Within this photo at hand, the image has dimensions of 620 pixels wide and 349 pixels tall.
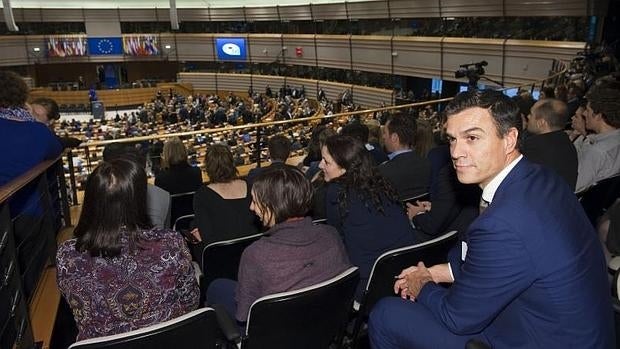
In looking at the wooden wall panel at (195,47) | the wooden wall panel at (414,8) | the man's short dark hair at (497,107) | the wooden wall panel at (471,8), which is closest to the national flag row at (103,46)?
the wooden wall panel at (195,47)

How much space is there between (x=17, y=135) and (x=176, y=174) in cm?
190

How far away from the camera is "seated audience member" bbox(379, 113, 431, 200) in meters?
3.63

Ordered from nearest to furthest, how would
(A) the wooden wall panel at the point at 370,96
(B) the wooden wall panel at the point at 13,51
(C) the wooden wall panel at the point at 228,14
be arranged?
(A) the wooden wall panel at the point at 370,96 < (B) the wooden wall panel at the point at 13,51 < (C) the wooden wall panel at the point at 228,14

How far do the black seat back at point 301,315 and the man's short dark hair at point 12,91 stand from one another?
2.01 metres

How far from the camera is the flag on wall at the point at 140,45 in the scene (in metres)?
28.2

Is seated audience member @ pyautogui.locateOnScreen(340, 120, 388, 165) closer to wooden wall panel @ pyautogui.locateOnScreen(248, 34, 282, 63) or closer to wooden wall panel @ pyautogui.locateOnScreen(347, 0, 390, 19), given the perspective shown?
wooden wall panel @ pyautogui.locateOnScreen(347, 0, 390, 19)

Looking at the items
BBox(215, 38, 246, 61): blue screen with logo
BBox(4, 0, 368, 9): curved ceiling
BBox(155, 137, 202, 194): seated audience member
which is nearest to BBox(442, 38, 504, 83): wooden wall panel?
BBox(4, 0, 368, 9): curved ceiling

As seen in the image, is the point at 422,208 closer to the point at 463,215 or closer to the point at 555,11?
the point at 463,215

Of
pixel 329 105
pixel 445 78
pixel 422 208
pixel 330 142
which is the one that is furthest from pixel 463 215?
pixel 329 105

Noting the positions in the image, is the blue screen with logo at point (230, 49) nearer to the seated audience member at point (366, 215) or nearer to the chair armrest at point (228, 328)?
the seated audience member at point (366, 215)

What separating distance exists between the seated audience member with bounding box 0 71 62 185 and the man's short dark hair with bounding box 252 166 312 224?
150 cm

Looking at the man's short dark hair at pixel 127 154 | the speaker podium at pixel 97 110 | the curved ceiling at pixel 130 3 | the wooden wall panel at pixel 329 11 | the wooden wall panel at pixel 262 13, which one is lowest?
the speaker podium at pixel 97 110

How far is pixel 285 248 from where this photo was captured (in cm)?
206

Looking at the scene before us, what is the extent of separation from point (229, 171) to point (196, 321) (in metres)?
1.90
